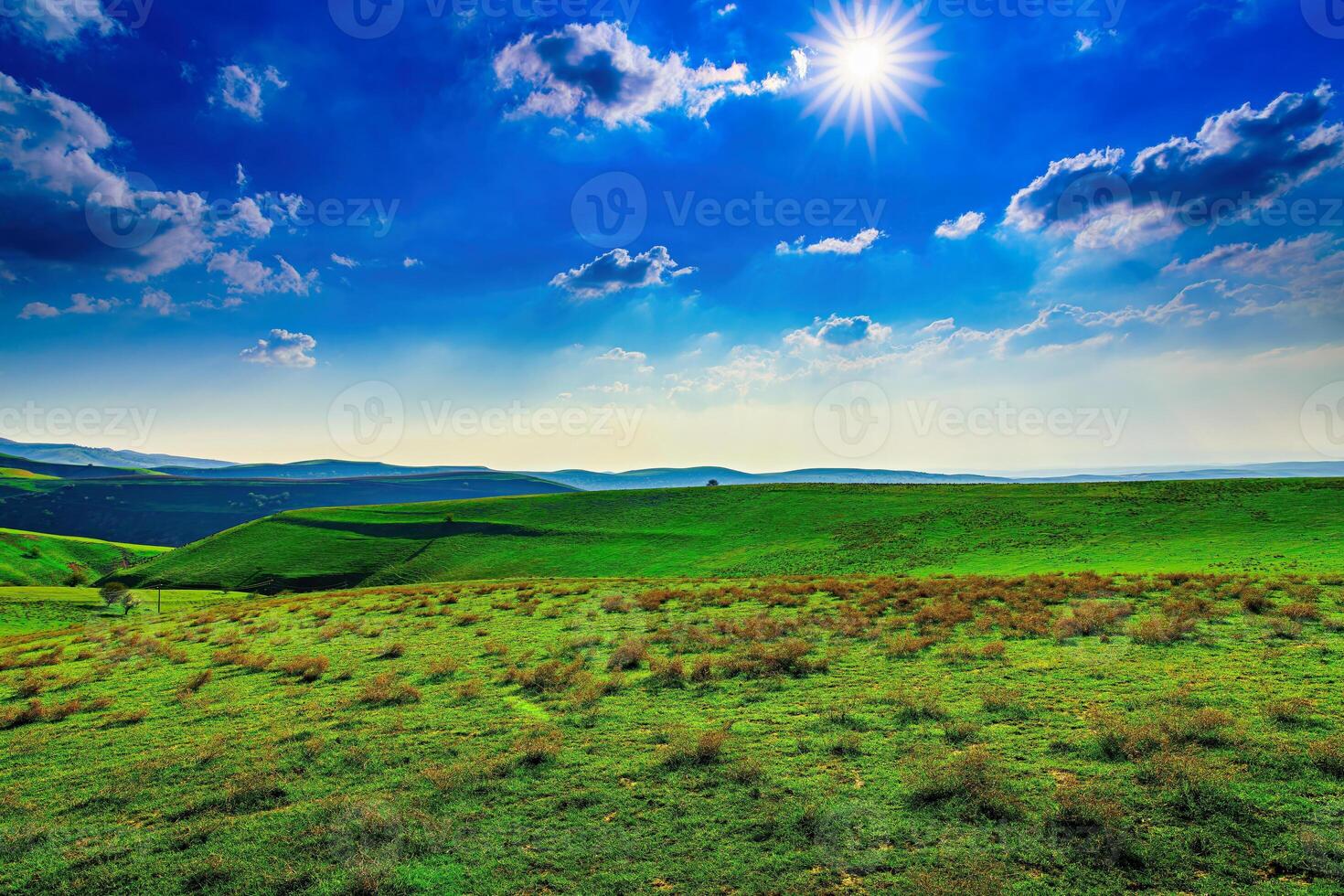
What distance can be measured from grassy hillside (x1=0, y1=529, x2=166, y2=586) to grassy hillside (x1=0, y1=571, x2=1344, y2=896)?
81.5 metres

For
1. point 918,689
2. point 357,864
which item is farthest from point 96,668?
point 918,689

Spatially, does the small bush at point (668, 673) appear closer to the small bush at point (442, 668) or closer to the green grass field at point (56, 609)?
the small bush at point (442, 668)

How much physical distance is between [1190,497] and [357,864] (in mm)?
73381

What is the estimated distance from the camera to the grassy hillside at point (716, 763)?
6805mm

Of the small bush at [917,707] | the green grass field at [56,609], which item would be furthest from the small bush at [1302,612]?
the green grass field at [56,609]

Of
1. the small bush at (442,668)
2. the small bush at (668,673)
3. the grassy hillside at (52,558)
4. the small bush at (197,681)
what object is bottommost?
the grassy hillside at (52,558)

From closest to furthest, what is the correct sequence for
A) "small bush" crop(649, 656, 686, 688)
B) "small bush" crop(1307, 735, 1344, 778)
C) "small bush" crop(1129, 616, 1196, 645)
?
1. "small bush" crop(1307, 735, 1344, 778)
2. "small bush" crop(649, 656, 686, 688)
3. "small bush" crop(1129, 616, 1196, 645)

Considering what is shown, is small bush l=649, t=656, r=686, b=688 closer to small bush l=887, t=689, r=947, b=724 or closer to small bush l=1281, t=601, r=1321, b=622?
small bush l=887, t=689, r=947, b=724

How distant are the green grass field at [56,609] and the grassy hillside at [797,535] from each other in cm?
1711

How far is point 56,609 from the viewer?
3578 cm

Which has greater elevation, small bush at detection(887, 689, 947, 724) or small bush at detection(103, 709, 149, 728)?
small bush at detection(887, 689, 947, 724)

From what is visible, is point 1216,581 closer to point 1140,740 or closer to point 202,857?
point 1140,740

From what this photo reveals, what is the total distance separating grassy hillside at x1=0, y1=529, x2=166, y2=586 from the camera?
71.9 metres

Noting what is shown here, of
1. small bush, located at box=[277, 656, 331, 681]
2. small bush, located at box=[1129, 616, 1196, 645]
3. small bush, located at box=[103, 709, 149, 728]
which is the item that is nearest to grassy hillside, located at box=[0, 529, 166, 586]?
small bush, located at box=[277, 656, 331, 681]
